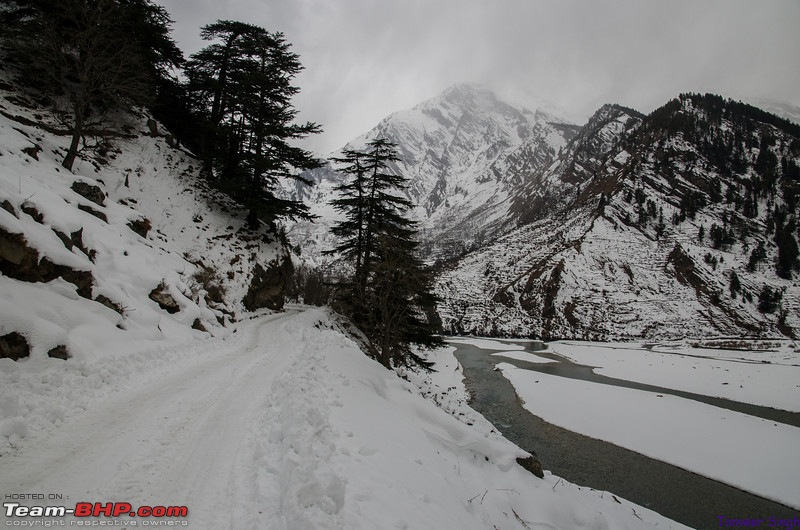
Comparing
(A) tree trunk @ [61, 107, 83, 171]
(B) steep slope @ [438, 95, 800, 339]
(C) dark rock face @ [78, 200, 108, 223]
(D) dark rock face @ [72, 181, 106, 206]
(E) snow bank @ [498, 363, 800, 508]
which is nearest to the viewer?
(C) dark rock face @ [78, 200, 108, 223]

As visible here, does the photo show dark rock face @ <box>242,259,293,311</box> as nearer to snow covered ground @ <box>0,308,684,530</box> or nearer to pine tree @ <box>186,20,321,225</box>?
pine tree @ <box>186,20,321,225</box>

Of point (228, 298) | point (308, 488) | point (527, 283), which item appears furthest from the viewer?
point (527, 283)

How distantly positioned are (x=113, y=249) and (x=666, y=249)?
12246 cm

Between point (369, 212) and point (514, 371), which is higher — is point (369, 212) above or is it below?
above

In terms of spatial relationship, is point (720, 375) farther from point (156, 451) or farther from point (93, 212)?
point (93, 212)

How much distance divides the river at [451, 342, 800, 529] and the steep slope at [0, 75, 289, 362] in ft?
51.7

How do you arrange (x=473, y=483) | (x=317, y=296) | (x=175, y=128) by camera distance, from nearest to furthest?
(x=473, y=483)
(x=175, y=128)
(x=317, y=296)

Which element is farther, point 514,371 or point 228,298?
point 514,371

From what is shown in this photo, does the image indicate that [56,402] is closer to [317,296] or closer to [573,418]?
[573,418]

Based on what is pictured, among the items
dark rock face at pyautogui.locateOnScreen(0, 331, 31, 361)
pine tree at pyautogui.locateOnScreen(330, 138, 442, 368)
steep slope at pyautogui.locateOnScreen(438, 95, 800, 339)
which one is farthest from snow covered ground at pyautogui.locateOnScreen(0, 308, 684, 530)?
steep slope at pyautogui.locateOnScreen(438, 95, 800, 339)

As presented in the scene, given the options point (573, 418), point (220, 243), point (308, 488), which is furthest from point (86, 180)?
point (573, 418)

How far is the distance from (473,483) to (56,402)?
8267 millimetres

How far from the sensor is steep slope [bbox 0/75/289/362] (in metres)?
7.38

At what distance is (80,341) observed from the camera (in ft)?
24.7
